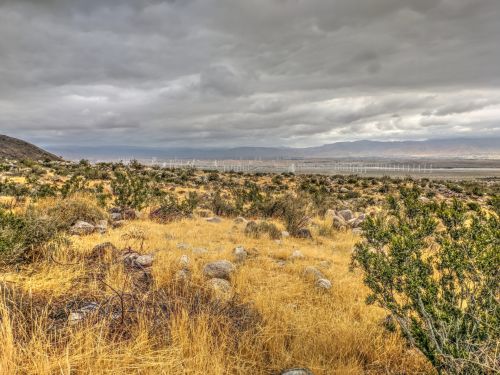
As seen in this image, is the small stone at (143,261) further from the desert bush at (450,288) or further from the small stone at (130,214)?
the small stone at (130,214)

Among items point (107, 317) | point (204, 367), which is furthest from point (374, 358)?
point (107, 317)

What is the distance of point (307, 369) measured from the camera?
321cm

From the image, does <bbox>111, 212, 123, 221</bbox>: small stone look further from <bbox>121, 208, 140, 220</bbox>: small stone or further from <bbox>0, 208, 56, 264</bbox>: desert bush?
<bbox>0, 208, 56, 264</bbox>: desert bush

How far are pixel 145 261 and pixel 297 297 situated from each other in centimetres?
288

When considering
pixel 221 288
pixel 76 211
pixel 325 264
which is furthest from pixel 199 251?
pixel 76 211

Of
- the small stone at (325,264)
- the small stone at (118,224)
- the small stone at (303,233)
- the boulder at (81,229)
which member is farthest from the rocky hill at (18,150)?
the small stone at (325,264)

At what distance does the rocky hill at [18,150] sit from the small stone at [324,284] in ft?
176

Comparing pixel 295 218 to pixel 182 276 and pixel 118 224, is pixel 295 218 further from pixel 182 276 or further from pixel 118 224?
pixel 182 276

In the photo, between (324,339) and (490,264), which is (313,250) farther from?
(490,264)

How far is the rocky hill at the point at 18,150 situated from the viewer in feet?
164

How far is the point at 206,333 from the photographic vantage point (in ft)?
11.3

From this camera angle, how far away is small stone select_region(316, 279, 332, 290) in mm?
5680

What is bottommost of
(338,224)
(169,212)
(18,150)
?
(338,224)

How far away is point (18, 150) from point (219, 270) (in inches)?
2424
